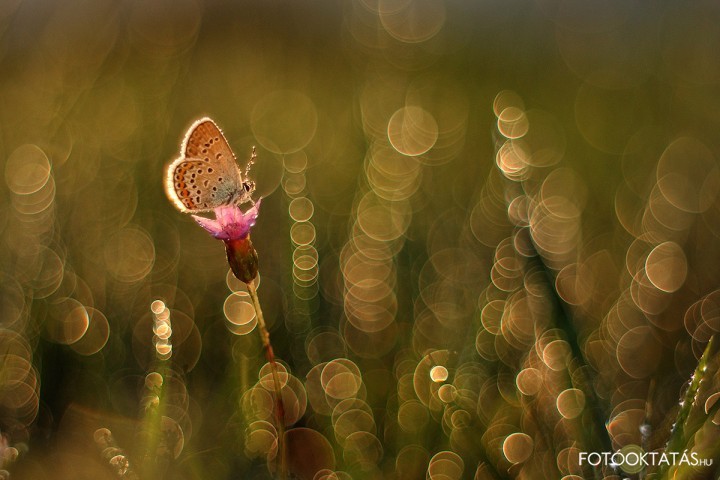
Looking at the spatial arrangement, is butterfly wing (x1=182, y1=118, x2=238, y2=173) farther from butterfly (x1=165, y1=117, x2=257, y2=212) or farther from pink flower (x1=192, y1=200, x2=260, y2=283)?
pink flower (x1=192, y1=200, x2=260, y2=283)

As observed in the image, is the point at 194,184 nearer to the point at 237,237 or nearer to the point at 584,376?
the point at 237,237

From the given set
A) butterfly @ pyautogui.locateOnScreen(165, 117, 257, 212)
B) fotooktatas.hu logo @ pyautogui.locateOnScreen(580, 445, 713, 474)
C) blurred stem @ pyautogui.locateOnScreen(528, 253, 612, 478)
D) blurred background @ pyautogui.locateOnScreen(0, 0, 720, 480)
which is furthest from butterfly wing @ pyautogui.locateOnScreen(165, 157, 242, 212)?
fotooktatas.hu logo @ pyautogui.locateOnScreen(580, 445, 713, 474)

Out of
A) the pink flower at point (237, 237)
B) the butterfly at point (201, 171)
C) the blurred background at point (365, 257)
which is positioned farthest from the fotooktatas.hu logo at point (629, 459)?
the butterfly at point (201, 171)

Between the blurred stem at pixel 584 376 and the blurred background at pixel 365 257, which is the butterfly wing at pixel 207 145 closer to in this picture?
the blurred background at pixel 365 257

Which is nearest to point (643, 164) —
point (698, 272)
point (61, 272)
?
point (698, 272)

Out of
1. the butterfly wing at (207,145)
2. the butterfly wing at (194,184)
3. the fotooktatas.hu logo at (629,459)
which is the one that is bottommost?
the fotooktatas.hu logo at (629,459)

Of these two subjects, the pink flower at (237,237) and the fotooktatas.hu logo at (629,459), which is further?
the pink flower at (237,237)
